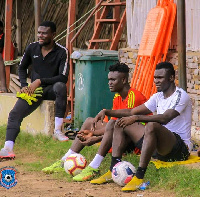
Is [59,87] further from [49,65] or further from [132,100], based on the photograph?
[132,100]

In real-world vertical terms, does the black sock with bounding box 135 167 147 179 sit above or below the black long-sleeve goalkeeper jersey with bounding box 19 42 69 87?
below

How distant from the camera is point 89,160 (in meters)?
8.32

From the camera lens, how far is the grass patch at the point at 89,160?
664cm

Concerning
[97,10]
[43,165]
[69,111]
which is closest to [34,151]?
[43,165]

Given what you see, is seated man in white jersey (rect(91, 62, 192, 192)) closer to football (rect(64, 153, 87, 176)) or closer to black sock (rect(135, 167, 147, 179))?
black sock (rect(135, 167, 147, 179))

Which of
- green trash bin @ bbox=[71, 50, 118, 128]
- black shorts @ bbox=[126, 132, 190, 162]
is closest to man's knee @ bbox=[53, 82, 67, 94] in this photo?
green trash bin @ bbox=[71, 50, 118, 128]

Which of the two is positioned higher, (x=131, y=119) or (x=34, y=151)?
(x=131, y=119)

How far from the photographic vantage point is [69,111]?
11906 mm

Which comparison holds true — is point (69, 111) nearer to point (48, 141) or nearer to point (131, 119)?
point (48, 141)

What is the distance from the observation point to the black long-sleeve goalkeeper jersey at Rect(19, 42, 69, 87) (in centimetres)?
959

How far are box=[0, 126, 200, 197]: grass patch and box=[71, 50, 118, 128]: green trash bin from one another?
2.57ft

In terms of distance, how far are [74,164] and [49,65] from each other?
2.46 m

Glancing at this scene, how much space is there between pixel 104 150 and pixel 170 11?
10.2 feet

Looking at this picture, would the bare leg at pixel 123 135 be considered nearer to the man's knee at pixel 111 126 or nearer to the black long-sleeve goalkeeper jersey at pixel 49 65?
the man's knee at pixel 111 126
